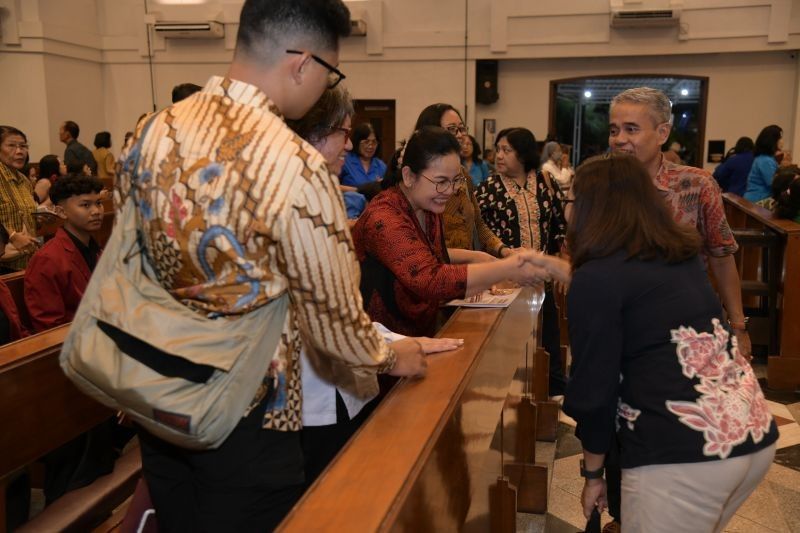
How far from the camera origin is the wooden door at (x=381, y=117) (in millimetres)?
11688

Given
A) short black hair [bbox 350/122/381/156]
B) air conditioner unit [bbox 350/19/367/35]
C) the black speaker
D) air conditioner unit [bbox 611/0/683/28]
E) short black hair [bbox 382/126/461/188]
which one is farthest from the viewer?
the black speaker

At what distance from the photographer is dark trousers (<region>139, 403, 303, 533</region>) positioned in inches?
50.6

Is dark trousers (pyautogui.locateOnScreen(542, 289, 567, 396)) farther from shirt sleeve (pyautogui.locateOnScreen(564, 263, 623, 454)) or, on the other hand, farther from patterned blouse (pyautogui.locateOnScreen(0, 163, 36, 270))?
patterned blouse (pyautogui.locateOnScreen(0, 163, 36, 270))

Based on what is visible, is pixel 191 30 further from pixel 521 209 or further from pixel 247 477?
pixel 247 477

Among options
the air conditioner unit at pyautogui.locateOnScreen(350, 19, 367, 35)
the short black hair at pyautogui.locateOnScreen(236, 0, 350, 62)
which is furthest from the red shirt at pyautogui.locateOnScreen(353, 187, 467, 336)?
the air conditioner unit at pyautogui.locateOnScreen(350, 19, 367, 35)

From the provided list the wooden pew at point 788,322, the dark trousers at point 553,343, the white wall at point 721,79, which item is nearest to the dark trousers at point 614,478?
the dark trousers at point 553,343

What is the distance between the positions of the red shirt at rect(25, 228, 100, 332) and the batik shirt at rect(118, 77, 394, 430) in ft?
6.79

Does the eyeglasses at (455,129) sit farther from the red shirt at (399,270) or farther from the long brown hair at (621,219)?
the long brown hair at (621,219)

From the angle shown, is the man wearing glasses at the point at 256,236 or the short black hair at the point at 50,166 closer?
the man wearing glasses at the point at 256,236

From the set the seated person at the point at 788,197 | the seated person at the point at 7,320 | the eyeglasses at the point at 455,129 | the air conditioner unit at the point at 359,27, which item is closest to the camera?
the seated person at the point at 7,320

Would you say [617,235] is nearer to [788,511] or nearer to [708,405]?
[708,405]

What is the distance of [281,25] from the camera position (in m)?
1.33

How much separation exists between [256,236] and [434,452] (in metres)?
0.60

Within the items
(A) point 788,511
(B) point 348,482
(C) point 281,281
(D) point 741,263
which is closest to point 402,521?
(B) point 348,482
